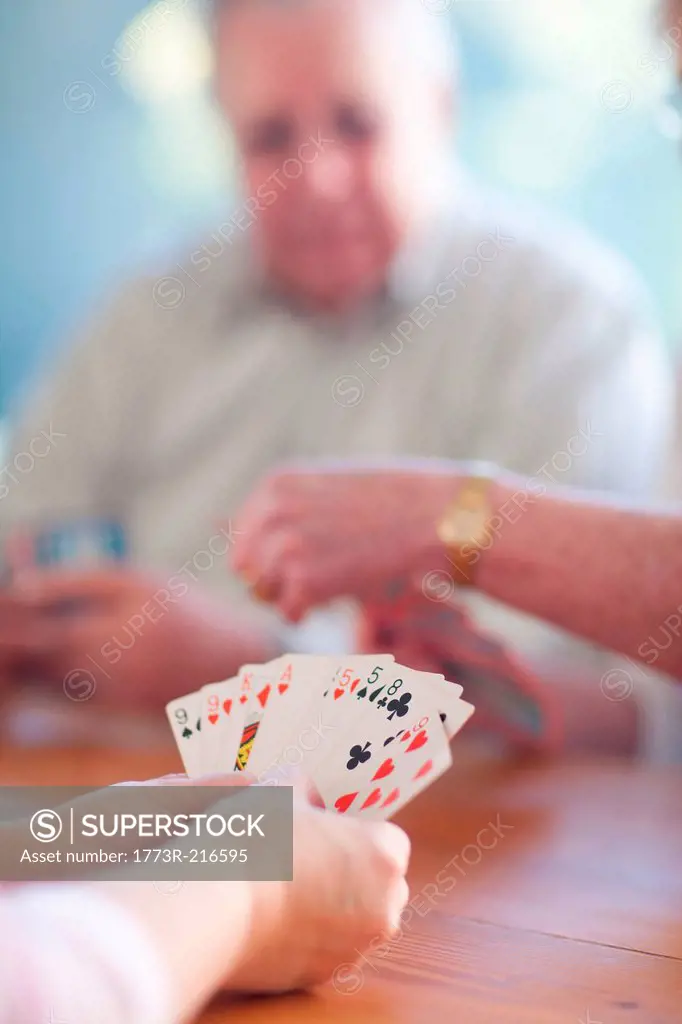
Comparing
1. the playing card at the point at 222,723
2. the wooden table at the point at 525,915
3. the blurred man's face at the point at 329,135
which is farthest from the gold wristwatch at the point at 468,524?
the blurred man's face at the point at 329,135

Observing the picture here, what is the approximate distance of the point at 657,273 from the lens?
7.41 feet

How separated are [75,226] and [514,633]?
2.00m

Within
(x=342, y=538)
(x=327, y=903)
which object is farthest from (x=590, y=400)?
(x=327, y=903)

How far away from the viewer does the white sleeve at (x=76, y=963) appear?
32 centimetres

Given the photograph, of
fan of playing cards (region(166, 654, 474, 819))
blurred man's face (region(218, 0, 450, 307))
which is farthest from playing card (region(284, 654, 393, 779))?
blurred man's face (region(218, 0, 450, 307))

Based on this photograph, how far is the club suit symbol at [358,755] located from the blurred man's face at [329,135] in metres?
1.47

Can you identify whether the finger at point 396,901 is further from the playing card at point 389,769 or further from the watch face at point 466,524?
the watch face at point 466,524

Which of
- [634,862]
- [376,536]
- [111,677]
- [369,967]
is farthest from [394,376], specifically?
[369,967]

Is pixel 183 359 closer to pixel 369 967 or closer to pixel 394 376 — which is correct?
pixel 394 376

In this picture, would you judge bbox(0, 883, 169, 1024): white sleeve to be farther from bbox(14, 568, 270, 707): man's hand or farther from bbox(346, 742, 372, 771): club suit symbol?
bbox(14, 568, 270, 707): man's hand

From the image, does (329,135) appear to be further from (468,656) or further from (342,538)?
(468,656)

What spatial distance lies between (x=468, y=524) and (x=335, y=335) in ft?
→ 3.39

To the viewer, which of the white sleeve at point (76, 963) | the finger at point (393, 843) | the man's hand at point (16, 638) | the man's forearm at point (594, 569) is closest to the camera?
the white sleeve at point (76, 963)

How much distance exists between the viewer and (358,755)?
46 cm
